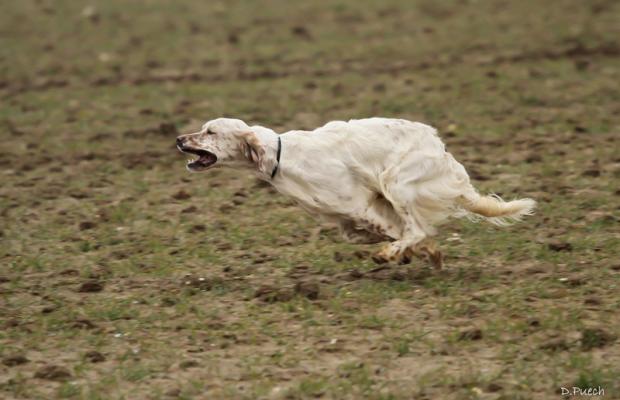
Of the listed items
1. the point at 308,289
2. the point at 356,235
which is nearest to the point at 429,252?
the point at 356,235

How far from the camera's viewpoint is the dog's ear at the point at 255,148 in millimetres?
7957

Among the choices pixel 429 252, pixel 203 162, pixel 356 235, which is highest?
pixel 203 162

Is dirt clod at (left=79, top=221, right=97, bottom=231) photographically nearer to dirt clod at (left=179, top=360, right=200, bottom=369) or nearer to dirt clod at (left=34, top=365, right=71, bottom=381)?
dirt clod at (left=34, top=365, right=71, bottom=381)

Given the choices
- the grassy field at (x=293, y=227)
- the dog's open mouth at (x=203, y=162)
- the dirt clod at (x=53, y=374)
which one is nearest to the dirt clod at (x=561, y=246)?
the grassy field at (x=293, y=227)

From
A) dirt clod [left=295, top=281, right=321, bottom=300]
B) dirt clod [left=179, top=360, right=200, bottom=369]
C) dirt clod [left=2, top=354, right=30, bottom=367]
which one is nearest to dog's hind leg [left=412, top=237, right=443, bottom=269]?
dirt clod [left=295, top=281, right=321, bottom=300]

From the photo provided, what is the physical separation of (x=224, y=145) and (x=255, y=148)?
24 cm

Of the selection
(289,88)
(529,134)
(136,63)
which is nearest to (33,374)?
(529,134)

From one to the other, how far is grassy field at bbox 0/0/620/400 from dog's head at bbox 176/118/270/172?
0.95 m

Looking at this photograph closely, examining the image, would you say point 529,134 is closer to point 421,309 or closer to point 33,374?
point 421,309

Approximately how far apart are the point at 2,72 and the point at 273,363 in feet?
36.6

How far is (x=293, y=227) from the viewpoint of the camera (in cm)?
977

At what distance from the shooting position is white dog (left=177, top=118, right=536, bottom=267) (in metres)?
8.03

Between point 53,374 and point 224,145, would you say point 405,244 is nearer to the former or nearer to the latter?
point 224,145

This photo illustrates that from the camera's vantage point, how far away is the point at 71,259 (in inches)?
363
